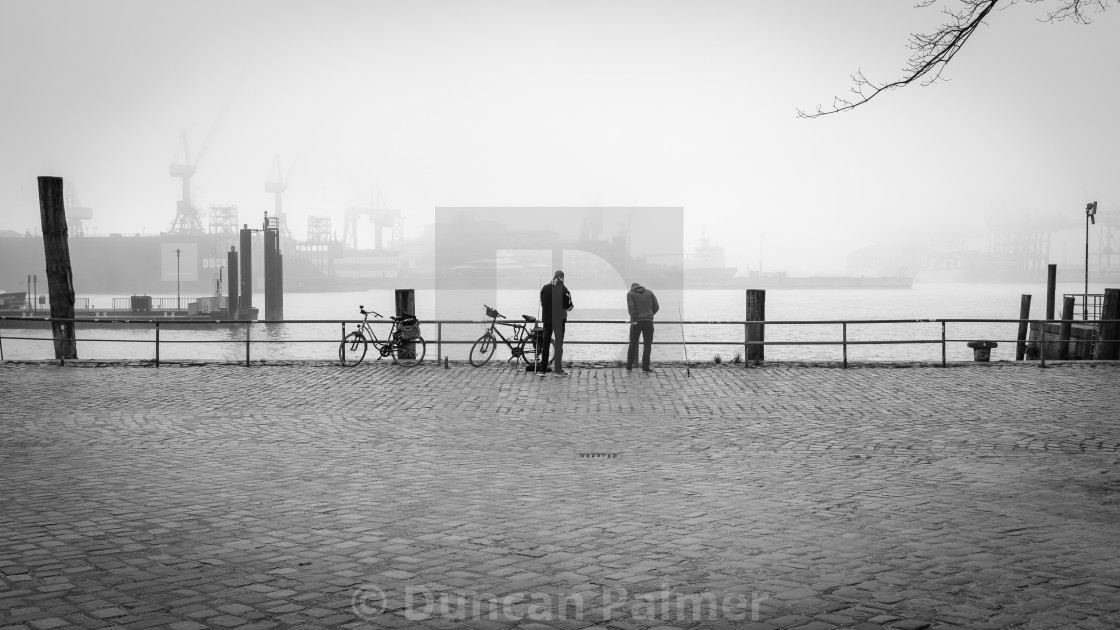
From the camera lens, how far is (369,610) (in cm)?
400

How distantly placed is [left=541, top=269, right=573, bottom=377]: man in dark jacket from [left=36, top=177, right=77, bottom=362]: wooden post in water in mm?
10016

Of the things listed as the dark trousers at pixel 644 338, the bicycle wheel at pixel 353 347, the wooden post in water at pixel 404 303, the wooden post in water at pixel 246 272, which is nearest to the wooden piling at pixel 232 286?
the wooden post in water at pixel 246 272

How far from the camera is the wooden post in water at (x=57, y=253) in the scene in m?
18.2

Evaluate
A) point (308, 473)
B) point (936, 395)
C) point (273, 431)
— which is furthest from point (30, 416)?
point (936, 395)

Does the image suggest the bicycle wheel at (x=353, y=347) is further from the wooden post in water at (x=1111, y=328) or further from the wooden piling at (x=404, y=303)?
the wooden post in water at (x=1111, y=328)

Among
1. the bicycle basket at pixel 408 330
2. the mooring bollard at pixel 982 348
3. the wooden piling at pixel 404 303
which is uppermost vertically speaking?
the wooden piling at pixel 404 303

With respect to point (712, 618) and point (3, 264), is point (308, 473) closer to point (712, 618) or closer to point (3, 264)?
point (712, 618)

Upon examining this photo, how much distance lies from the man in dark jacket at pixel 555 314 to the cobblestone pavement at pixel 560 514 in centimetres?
366

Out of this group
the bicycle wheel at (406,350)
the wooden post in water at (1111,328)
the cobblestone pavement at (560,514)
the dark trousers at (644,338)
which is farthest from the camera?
the wooden post in water at (1111,328)

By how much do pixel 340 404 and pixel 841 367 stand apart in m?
9.27

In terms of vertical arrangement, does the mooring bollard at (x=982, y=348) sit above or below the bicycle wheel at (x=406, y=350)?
below

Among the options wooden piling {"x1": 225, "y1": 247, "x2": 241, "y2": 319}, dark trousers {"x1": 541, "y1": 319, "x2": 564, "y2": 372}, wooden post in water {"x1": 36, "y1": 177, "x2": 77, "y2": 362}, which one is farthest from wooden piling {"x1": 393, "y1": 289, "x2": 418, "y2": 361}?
wooden piling {"x1": 225, "y1": 247, "x2": 241, "y2": 319}

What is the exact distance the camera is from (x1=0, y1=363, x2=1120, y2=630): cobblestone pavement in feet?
13.4

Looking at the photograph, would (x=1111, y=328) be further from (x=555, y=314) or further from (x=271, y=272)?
(x=271, y=272)
